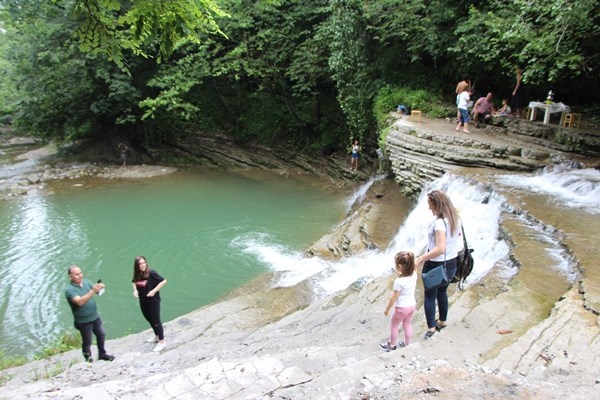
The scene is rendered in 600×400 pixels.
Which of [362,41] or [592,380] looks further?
[362,41]

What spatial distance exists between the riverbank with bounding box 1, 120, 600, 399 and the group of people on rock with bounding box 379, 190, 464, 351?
24 cm

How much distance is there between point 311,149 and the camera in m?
19.9

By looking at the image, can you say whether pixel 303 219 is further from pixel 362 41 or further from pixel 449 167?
pixel 362 41

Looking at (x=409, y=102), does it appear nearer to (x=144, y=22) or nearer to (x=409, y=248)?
(x=409, y=248)

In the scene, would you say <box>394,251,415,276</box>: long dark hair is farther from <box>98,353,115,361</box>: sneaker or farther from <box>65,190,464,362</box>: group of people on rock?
<box>98,353,115,361</box>: sneaker

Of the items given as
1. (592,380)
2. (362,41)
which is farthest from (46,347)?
(362,41)

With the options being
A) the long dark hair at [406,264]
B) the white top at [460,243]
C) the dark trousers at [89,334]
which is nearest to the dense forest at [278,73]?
the white top at [460,243]

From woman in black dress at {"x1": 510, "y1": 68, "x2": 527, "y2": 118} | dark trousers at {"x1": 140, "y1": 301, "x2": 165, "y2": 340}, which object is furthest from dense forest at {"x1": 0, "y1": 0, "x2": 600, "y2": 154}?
dark trousers at {"x1": 140, "y1": 301, "x2": 165, "y2": 340}

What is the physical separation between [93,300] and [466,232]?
232 inches

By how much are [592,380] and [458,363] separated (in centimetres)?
93

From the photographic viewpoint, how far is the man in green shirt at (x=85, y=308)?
524cm

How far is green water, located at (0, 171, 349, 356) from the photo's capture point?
8352 mm

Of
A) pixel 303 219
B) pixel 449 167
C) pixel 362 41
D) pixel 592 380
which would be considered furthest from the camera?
pixel 362 41

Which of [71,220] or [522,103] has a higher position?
[522,103]
